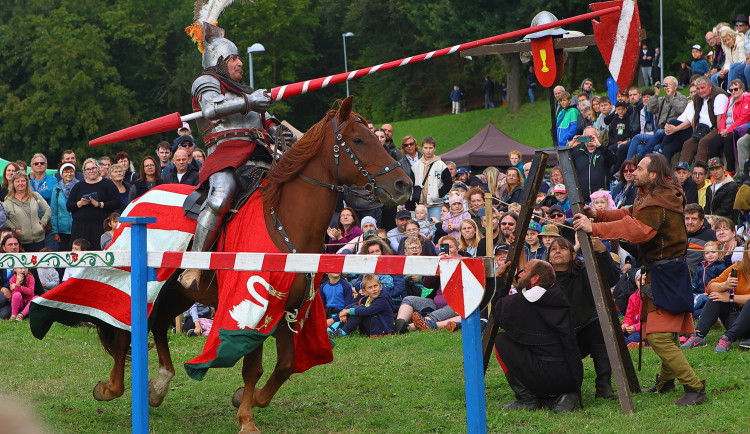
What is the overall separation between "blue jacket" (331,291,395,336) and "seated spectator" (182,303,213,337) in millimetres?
1851

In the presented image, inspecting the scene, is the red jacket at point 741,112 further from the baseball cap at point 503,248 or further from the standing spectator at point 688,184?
the baseball cap at point 503,248

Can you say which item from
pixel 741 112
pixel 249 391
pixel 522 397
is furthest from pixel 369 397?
pixel 741 112

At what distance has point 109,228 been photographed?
1207 cm

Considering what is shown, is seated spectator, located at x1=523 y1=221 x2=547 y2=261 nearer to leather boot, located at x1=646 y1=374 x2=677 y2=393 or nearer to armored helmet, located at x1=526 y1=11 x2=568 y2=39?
leather boot, located at x1=646 y1=374 x2=677 y2=393

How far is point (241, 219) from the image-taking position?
253 inches

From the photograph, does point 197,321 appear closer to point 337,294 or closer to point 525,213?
point 337,294

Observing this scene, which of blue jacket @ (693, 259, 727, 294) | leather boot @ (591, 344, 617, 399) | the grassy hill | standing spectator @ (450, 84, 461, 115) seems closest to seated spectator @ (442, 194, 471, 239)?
blue jacket @ (693, 259, 727, 294)

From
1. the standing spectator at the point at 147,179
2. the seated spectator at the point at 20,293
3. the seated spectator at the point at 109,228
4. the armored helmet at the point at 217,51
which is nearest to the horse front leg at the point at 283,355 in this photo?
the armored helmet at the point at 217,51

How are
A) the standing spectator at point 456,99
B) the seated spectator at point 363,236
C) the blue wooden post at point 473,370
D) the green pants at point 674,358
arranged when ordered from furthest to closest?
the standing spectator at point 456,99 < the seated spectator at point 363,236 < the green pants at point 674,358 < the blue wooden post at point 473,370

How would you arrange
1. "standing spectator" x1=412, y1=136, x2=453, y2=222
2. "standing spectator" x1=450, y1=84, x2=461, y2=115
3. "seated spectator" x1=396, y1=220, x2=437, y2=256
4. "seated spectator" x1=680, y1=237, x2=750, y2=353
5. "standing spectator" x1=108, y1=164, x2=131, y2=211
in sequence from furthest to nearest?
"standing spectator" x1=450, y1=84, x2=461, y2=115
"standing spectator" x1=412, y1=136, x2=453, y2=222
"standing spectator" x1=108, y1=164, x2=131, y2=211
"seated spectator" x1=396, y1=220, x2=437, y2=256
"seated spectator" x1=680, y1=237, x2=750, y2=353

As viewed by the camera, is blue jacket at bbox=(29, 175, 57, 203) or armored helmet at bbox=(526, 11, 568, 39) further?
blue jacket at bbox=(29, 175, 57, 203)

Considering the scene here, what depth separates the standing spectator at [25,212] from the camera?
12312 millimetres

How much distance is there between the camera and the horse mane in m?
6.38

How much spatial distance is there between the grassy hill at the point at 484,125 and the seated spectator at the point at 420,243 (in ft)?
68.8
